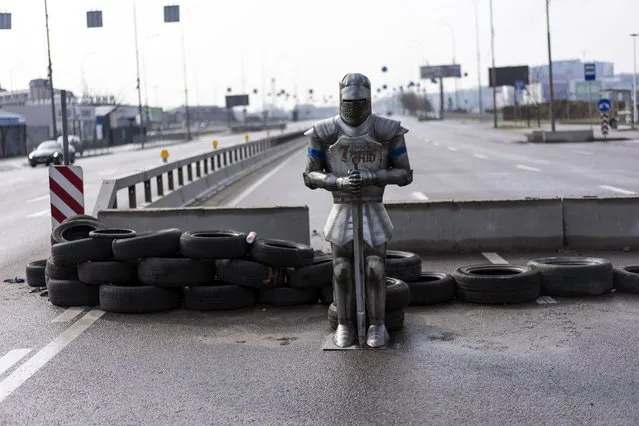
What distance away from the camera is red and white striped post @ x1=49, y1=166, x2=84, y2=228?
13414 mm

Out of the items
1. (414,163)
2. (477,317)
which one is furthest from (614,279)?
(414,163)

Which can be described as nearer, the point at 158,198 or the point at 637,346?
the point at 637,346

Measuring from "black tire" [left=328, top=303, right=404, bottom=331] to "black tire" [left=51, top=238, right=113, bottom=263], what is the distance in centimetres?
255

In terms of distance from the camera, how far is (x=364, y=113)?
7637 millimetres

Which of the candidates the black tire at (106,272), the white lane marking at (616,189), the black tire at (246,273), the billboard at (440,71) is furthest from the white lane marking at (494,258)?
the billboard at (440,71)

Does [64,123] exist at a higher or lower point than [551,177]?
higher

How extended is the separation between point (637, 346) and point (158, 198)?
12.2 metres

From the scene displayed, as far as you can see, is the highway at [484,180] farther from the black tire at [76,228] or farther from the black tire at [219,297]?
the black tire at [219,297]

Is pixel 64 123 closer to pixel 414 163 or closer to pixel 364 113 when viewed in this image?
pixel 364 113

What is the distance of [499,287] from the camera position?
939 cm

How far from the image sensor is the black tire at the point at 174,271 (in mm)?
9266

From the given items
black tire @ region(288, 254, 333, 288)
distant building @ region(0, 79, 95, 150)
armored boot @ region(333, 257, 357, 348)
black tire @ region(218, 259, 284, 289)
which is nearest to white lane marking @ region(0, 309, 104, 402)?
black tire @ region(218, 259, 284, 289)

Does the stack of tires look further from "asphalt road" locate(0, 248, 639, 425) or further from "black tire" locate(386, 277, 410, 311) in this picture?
"black tire" locate(386, 277, 410, 311)

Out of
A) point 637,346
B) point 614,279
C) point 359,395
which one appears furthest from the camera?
point 614,279
